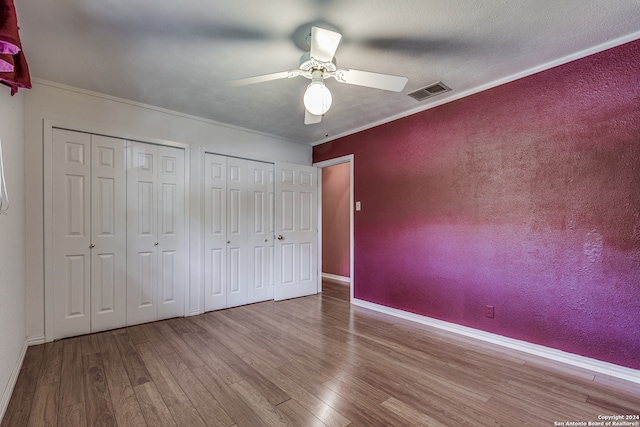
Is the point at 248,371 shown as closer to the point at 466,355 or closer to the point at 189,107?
the point at 466,355

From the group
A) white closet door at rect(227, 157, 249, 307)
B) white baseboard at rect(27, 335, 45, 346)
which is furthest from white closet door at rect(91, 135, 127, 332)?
white closet door at rect(227, 157, 249, 307)

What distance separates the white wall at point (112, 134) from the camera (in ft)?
8.49

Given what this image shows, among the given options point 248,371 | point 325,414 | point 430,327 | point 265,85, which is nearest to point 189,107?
point 265,85

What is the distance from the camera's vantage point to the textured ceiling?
175 centimetres

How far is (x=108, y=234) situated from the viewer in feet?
9.73

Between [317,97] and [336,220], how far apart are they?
4.03 meters

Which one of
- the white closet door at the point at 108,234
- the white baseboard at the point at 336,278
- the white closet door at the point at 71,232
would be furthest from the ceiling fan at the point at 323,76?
the white baseboard at the point at 336,278

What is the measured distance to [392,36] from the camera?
6.61 ft

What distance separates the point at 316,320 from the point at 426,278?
136cm

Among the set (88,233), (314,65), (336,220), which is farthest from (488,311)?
(88,233)

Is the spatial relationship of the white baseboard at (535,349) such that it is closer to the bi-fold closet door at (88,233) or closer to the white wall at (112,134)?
the white wall at (112,134)

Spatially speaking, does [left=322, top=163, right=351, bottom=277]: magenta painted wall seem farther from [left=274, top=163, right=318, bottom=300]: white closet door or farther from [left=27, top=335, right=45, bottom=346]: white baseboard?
[left=27, top=335, right=45, bottom=346]: white baseboard

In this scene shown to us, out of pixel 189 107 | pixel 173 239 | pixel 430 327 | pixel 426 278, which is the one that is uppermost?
pixel 189 107

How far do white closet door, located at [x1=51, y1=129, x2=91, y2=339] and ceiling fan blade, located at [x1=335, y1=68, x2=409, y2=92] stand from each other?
2.70 m
